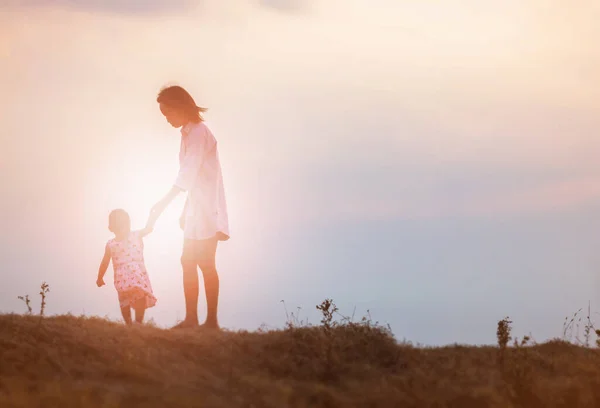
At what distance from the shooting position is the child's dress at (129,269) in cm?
1316

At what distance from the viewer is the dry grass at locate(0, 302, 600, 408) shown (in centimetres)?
729

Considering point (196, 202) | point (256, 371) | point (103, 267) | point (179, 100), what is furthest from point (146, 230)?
point (256, 371)

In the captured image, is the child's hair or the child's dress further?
the child's hair

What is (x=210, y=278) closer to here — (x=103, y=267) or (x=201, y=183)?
(x=201, y=183)

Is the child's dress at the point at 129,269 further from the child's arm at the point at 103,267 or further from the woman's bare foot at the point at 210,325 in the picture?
the woman's bare foot at the point at 210,325

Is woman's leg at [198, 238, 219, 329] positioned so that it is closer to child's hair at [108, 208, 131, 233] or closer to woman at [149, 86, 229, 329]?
woman at [149, 86, 229, 329]

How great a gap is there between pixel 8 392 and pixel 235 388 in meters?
2.25

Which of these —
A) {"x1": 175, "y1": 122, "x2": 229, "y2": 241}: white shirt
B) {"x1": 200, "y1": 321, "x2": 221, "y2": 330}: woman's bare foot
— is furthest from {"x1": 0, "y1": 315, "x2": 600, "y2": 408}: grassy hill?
{"x1": 175, "y1": 122, "x2": 229, "y2": 241}: white shirt

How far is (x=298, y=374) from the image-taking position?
30.3ft

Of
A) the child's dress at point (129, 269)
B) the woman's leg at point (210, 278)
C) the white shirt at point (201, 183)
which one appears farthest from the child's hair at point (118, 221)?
the woman's leg at point (210, 278)

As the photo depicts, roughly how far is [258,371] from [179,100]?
462 cm

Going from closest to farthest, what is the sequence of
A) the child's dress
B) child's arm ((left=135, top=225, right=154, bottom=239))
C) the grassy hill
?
the grassy hill < child's arm ((left=135, top=225, right=154, bottom=239)) < the child's dress

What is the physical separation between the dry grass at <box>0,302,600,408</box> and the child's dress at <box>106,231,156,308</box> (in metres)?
2.37

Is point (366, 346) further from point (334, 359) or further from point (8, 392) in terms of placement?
point (8, 392)
